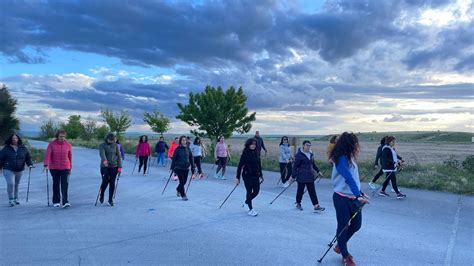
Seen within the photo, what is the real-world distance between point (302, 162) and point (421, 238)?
342cm

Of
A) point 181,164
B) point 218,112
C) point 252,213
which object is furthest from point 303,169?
point 218,112

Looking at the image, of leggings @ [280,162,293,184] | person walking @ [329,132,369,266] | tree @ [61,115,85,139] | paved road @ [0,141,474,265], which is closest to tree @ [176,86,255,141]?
leggings @ [280,162,293,184]

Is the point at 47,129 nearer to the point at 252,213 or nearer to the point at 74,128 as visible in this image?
the point at 74,128

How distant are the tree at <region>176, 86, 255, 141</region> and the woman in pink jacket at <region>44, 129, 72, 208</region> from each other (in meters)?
23.2

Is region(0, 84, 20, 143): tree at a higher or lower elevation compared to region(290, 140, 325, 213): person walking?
higher

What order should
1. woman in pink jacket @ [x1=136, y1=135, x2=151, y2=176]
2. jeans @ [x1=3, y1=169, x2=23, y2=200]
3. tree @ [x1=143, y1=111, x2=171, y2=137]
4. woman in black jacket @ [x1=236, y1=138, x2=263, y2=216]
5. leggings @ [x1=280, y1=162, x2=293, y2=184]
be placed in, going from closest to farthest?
woman in black jacket @ [x1=236, y1=138, x2=263, y2=216], jeans @ [x1=3, y1=169, x2=23, y2=200], leggings @ [x1=280, y1=162, x2=293, y2=184], woman in pink jacket @ [x1=136, y1=135, x2=151, y2=176], tree @ [x1=143, y1=111, x2=171, y2=137]

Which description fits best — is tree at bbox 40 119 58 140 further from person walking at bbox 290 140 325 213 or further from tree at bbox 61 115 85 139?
person walking at bbox 290 140 325 213

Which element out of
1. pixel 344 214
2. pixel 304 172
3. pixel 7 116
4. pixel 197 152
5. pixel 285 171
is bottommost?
pixel 285 171

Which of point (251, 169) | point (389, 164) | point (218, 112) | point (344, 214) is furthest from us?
point (218, 112)

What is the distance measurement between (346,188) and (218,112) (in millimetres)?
27684

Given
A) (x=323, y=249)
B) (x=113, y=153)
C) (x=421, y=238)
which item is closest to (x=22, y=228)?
(x=113, y=153)

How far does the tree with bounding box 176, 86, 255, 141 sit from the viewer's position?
3381cm

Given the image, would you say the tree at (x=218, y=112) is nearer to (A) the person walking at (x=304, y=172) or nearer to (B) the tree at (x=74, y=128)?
(A) the person walking at (x=304, y=172)

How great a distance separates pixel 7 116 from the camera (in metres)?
34.8
